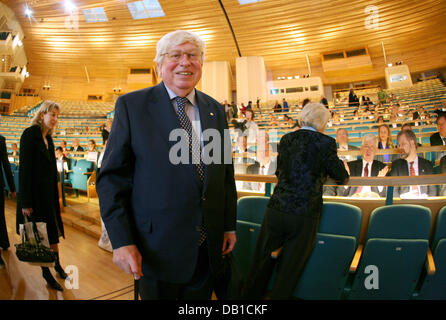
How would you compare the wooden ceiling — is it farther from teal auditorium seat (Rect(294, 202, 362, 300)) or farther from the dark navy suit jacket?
the dark navy suit jacket

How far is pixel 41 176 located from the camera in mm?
1964

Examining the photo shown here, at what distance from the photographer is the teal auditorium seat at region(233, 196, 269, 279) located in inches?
67.7

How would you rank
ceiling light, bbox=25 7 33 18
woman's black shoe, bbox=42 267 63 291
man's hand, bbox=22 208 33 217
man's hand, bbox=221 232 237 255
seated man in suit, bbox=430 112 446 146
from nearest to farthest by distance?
man's hand, bbox=221 232 237 255 < man's hand, bbox=22 208 33 217 < woman's black shoe, bbox=42 267 63 291 < seated man in suit, bbox=430 112 446 146 < ceiling light, bbox=25 7 33 18

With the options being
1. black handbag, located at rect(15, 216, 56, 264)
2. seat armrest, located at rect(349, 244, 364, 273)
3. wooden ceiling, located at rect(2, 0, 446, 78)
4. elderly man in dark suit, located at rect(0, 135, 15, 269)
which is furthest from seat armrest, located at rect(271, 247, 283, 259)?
wooden ceiling, located at rect(2, 0, 446, 78)

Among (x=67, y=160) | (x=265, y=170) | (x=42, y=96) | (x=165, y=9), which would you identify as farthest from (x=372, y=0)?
(x=42, y=96)

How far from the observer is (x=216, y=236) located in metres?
0.94

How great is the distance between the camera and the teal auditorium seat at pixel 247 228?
1.72 meters

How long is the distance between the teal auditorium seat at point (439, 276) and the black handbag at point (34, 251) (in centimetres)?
244

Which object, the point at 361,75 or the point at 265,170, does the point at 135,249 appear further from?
the point at 361,75

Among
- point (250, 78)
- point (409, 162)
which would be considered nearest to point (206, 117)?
point (409, 162)

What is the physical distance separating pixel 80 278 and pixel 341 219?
2.14 meters

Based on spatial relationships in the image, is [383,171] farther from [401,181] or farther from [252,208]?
[252,208]

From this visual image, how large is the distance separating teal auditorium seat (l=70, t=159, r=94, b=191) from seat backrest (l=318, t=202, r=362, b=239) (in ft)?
13.6

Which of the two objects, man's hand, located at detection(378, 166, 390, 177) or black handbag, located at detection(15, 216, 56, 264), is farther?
man's hand, located at detection(378, 166, 390, 177)
